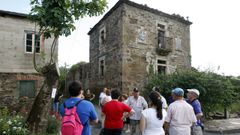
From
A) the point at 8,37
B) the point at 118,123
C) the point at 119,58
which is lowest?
the point at 118,123

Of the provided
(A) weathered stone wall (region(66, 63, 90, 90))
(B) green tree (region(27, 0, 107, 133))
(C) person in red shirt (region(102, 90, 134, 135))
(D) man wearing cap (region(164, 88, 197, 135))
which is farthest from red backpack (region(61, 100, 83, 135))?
(A) weathered stone wall (region(66, 63, 90, 90))

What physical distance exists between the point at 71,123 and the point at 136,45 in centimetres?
1498

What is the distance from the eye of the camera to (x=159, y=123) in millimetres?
4129

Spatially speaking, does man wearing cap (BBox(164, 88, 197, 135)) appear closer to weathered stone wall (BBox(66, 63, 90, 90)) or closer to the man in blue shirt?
the man in blue shirt

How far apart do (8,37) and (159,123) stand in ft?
44.9

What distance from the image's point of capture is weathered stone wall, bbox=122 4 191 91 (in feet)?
57.8

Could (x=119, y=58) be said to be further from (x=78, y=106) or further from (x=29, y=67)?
(x=78, y=106)

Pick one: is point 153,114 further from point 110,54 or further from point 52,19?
point 110,54

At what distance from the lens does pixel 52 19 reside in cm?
760

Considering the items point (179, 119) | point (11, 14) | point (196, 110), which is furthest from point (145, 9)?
point (179, 119)

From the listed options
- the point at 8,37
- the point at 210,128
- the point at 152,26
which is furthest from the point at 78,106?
the point at 152,26

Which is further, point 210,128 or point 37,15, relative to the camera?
point 210,128

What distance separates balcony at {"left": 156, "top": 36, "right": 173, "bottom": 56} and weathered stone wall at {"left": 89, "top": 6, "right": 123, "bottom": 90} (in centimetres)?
354

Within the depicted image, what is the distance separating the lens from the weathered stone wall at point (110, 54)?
1788 cm
